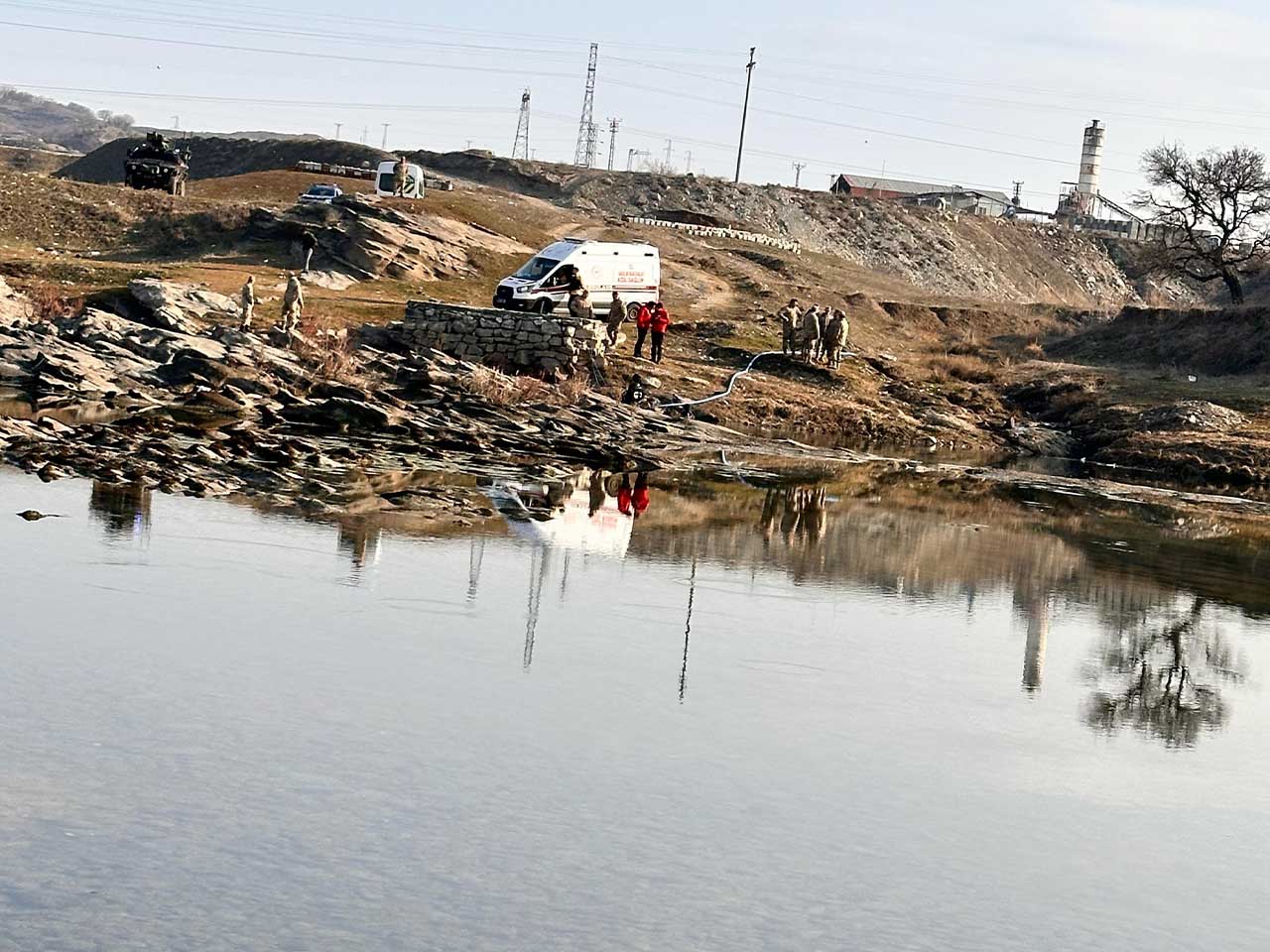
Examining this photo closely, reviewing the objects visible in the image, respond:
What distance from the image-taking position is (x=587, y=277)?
48062 mm

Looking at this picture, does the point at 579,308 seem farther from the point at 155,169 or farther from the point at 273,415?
the point at 155,169

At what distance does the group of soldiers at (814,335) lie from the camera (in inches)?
1877

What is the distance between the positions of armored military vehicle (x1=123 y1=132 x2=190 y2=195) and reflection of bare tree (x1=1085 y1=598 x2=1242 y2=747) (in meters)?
53.2

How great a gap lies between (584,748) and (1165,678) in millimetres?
7882

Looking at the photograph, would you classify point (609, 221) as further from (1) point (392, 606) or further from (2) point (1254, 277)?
(1) point (392, 606)

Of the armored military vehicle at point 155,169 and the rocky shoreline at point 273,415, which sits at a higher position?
the armored military vehicle at point 155,169

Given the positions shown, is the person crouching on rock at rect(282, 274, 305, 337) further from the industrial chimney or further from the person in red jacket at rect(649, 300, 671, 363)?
the industrial chimney

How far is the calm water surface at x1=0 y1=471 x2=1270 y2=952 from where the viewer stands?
9.53 meters

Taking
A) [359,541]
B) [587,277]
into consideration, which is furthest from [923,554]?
[587,277]

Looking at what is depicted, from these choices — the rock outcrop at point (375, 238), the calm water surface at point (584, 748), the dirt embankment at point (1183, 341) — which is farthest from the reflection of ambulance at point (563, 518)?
the dirt embankment at point (1183, 341)

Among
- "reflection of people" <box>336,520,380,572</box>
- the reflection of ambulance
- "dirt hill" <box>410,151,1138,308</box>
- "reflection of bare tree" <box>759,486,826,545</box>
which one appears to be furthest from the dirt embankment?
"reflection of people" <box>336,520,380,572</box>

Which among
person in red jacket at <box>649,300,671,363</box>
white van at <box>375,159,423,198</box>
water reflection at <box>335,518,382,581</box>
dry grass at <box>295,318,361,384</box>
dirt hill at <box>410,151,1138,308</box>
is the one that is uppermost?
dirt hill at <box>410,151,1138,308</box>

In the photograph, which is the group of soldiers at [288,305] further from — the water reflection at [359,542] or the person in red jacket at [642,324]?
the water reflection at [359,542]

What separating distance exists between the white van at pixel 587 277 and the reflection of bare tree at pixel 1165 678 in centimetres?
2694
